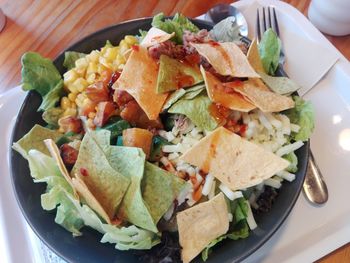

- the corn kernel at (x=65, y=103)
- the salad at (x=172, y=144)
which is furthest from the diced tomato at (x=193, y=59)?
the corn kernel at (x=65, y=103)

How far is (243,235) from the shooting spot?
1.02m

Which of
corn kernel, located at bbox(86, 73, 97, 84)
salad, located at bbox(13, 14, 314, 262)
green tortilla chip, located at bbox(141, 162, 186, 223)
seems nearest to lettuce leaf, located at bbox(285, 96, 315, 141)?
salad, located at bbox(13, 14, 314, 262)

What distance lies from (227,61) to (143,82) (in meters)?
0.25

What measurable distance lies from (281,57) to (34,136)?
93 cm

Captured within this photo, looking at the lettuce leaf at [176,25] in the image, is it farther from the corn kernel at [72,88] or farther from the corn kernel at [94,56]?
the corn kernel at [72,88]

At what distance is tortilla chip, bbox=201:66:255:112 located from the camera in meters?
1.06

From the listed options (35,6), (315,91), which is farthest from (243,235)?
(35,6)

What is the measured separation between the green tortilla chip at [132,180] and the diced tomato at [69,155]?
0.10 m

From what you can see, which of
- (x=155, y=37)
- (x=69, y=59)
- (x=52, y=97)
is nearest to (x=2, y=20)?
(x=69, y=59)

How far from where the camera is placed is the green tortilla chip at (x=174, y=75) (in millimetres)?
1109

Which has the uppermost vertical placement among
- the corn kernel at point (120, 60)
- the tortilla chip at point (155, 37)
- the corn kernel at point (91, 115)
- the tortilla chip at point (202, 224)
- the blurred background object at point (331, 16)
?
the tortilla chip at point (155, 37)

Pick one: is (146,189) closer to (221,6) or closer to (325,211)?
(325,211)

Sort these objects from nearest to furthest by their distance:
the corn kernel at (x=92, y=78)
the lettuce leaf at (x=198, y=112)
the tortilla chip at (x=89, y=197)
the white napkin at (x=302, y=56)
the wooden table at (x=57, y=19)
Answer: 1. the tortilla chip at (x=89, y=197)
2. the lettuce leaf at (x=198, y=112)
3. the corn kernel at (x=92, y=78)
4. the white napkin at (x=302, y=56)
5. the wooden table at (x=57, y=19)

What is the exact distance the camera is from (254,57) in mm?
1176
